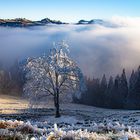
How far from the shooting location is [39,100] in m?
61.4

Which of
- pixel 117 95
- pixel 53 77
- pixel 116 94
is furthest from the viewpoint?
pixel 116 94

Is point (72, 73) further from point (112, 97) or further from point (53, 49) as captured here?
point (112, 97)

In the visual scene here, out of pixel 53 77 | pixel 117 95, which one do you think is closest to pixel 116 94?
pixel 117 95

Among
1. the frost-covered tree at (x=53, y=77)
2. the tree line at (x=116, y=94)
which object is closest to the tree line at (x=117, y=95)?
the tree line at (x=116, y=94)

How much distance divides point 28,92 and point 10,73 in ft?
378

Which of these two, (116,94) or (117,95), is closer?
(117,95)

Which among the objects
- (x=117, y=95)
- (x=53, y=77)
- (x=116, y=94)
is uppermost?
(x=53, y=77)

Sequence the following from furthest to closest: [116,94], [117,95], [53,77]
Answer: [116,94]
[117,95]
[53,77]

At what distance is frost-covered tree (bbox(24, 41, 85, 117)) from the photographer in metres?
60.7

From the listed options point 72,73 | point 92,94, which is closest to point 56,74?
point 72,73

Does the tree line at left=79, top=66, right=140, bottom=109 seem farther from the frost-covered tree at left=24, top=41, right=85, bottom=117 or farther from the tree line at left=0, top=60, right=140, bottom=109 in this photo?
the frost-covered tree at left=24, top=41, right=85, bottom=117

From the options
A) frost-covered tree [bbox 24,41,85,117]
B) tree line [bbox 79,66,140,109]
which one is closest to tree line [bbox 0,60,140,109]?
tree line [bbox 79,66,140,109]

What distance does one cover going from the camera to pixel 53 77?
201 feet

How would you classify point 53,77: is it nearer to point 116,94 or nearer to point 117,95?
point 117,95
